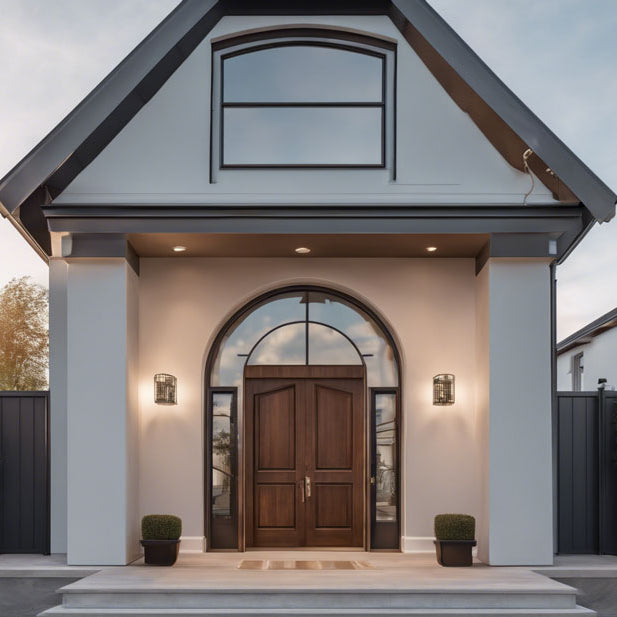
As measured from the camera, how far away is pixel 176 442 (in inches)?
391

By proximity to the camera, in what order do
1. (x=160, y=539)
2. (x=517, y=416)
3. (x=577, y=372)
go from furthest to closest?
(x=577, y=372), (x=517, y=416), (x=160, y=539)

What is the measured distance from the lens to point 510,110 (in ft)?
29.0

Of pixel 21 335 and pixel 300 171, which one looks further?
pixel 21 335

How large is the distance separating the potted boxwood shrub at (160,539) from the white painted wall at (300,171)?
353 centimetres

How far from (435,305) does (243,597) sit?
425 cm

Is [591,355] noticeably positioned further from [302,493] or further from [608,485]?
[302,493]

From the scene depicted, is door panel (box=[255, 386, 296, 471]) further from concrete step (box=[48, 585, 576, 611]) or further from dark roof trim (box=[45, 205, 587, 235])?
concrete step (box=[48, 585, 576, 611])

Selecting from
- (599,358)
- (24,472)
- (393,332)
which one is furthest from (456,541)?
(599,358)

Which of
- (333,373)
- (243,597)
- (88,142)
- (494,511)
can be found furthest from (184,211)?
(494,511)

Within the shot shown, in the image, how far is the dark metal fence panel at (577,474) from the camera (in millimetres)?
9664

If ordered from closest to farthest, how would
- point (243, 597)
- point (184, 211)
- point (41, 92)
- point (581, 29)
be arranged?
point (243, 597)
point (184, 211)
point (581, 29)
point (41, 92)

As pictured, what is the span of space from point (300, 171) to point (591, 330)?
11449 mm

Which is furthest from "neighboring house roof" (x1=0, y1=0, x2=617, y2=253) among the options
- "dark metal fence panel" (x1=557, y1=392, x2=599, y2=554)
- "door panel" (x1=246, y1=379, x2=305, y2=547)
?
"door panel" (x1=246, y1=379, x2=305, y2=547)

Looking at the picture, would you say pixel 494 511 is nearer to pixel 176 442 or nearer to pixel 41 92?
pixel 176 442
